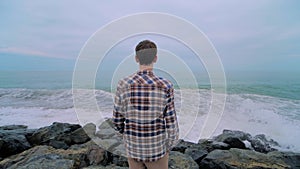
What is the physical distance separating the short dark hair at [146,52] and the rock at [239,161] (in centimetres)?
247

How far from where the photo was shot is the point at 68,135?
4.70m

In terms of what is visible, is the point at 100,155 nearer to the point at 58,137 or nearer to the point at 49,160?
the point at 49,160

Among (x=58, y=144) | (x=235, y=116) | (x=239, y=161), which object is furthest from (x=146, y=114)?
(x=235, y=116)

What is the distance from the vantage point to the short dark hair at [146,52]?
135 centimetres

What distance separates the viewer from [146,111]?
1.32m

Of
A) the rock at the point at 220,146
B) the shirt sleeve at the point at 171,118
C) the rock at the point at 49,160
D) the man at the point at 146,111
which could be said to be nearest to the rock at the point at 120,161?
the rock at the point at 49,160

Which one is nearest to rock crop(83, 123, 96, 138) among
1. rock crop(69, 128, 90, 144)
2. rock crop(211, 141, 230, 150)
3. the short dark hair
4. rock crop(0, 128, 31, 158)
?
rock crop(69, 128, 90, 144)

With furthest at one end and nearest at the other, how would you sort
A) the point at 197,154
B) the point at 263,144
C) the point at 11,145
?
the point at 263,144, the point at 11,145, the point at 197,154

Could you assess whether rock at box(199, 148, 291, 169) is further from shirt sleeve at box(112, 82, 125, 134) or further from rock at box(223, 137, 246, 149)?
shirt sleeve at box(112, 82, 125, 134)

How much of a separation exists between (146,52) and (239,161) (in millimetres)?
2685

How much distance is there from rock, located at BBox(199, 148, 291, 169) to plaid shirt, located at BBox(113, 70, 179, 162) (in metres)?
2.18

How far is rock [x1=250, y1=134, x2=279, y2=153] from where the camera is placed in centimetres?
569

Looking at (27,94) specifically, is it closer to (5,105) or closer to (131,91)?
(5,105)

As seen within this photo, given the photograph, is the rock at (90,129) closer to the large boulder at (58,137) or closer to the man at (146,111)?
the large boulder at (58,137)
